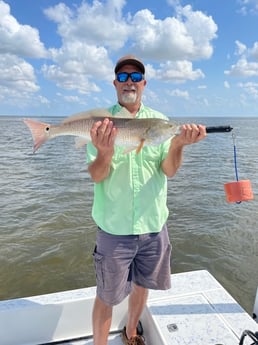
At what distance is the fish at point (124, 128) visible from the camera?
2.90 meters

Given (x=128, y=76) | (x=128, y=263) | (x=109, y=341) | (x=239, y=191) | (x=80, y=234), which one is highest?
(x=128, y=76)

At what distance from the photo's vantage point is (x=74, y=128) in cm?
300

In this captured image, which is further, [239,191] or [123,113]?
[239,191]

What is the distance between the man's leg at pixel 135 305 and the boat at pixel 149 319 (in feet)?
0.59

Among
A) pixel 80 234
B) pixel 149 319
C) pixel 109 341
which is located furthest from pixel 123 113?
pixel 80 234

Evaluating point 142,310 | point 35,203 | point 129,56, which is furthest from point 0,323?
point 35,203

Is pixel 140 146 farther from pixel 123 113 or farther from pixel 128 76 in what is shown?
pixel 128 76

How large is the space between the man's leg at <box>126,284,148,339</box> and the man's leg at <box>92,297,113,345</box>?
345mm

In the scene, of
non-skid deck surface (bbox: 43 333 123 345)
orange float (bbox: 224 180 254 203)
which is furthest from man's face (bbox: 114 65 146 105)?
non-skid deck surface (bbox: 43 333 123 345)

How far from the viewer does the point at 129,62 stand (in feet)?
9.96

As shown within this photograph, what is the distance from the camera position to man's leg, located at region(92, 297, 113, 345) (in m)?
3.02

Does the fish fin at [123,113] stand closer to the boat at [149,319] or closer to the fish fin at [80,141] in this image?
the fish fin at [80,141]

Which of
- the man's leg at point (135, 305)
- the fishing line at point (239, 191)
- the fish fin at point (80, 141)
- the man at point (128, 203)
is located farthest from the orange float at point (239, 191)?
the fish fin at point (80, 141)

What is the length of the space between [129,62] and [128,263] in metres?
1.72
